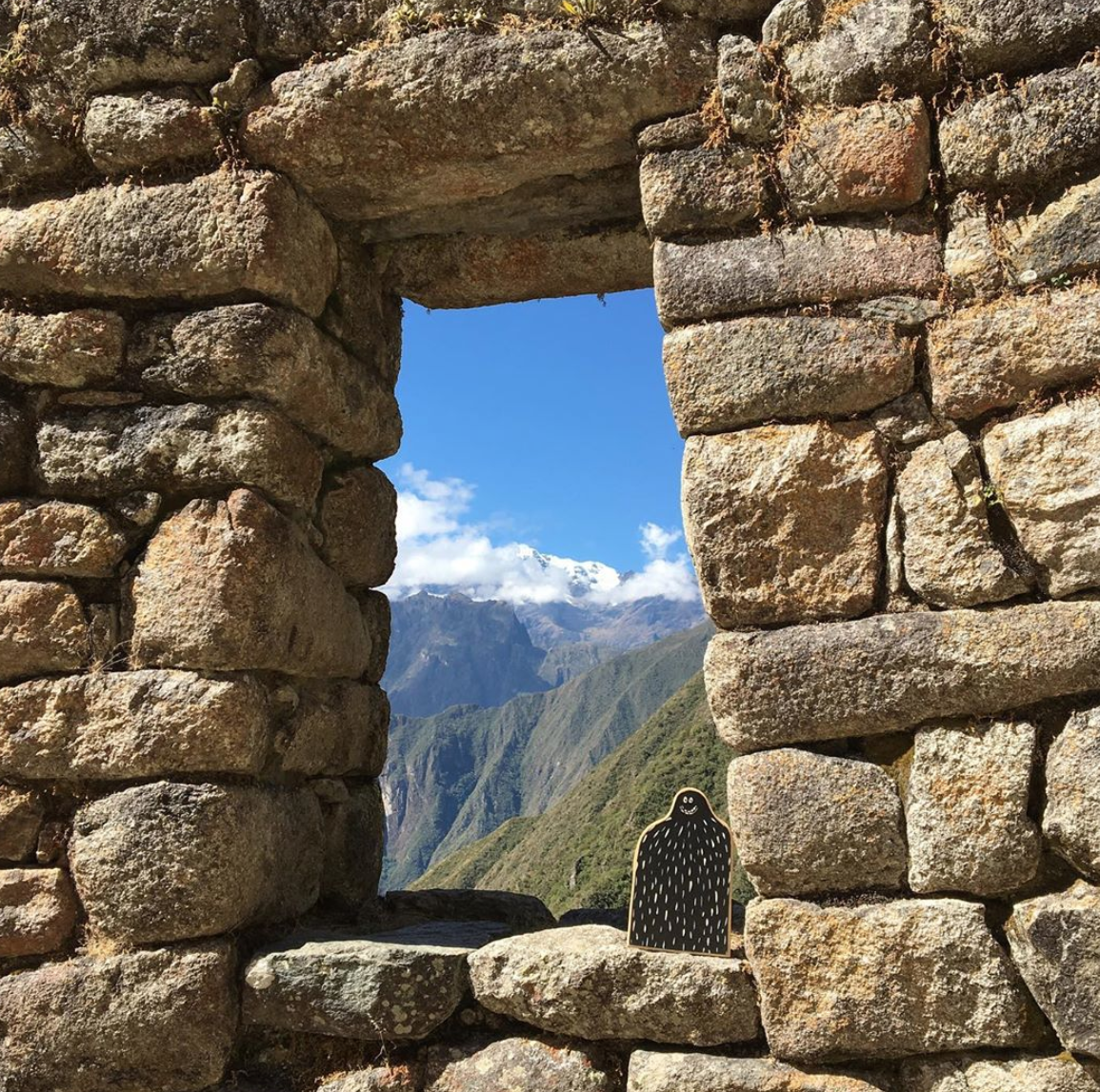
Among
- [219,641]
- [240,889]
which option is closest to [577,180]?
[219,641]

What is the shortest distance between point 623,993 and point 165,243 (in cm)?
247

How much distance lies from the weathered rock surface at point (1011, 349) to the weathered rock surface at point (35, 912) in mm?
2684

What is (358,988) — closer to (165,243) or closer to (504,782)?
(165,243)

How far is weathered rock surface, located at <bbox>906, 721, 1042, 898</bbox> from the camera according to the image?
244 cm

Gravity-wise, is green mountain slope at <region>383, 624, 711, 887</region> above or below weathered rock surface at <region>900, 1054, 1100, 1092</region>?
above

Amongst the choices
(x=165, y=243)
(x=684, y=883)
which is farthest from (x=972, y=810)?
(x=165, y=243)

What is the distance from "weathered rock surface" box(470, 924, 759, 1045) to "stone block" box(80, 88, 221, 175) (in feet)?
8.28

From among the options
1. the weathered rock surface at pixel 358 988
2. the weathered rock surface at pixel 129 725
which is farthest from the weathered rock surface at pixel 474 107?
the weathered rock surface at pixel 358 988

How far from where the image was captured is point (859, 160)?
109 inches

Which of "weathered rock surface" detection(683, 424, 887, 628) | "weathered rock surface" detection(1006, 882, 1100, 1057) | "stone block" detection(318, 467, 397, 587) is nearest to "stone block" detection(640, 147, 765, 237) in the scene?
"weathered rock surface" detection(683, 424, 887, 628)

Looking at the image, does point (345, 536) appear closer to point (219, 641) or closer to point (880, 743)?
point (219, 641)

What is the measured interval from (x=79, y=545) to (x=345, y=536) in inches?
34.1

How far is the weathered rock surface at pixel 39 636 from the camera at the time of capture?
308 centimetres

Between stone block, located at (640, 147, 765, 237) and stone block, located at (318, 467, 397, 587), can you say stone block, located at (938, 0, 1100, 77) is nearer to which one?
stone block, located at (640, 147, 765, 237)
